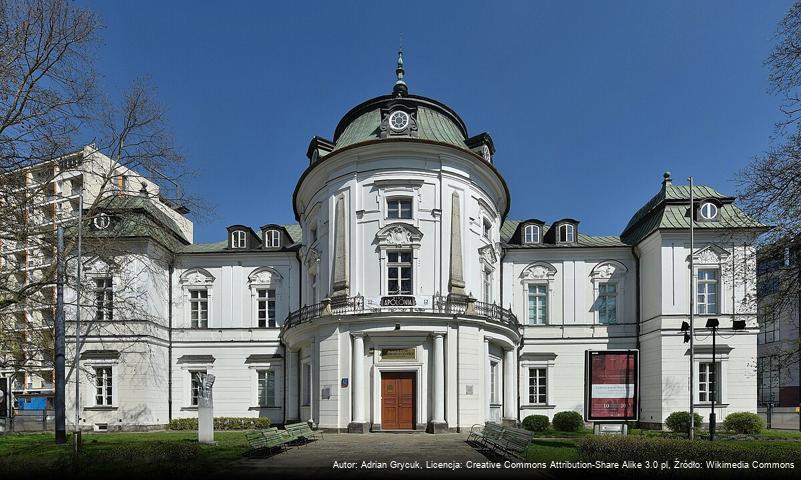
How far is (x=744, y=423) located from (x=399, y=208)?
19801mm

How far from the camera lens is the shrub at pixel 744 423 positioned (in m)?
29.9

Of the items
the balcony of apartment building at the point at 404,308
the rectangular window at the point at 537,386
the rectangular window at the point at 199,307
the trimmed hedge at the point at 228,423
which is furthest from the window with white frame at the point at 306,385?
the rectangular window at the point at 537,386

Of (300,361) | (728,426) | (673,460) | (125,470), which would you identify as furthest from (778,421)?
(125,470)

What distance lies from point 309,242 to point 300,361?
20.4 ft

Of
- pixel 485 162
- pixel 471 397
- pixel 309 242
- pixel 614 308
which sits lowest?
pixel 471 397

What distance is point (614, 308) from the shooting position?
3591 centimetres

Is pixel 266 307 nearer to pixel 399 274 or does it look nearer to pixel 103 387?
pixel 103 387

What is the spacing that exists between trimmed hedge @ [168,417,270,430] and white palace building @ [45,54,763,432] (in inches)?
45.6

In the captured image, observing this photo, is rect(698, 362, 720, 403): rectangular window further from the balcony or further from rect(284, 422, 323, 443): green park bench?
rect(284, 422, 323, 443): green park bench

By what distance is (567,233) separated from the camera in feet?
122

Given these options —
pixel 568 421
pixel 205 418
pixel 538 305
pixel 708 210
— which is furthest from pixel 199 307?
pixel 708 210

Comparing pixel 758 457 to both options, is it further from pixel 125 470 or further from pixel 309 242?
pixel 309 242

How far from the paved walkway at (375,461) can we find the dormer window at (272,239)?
57.7 ft

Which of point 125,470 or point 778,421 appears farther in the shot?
point 778,421
